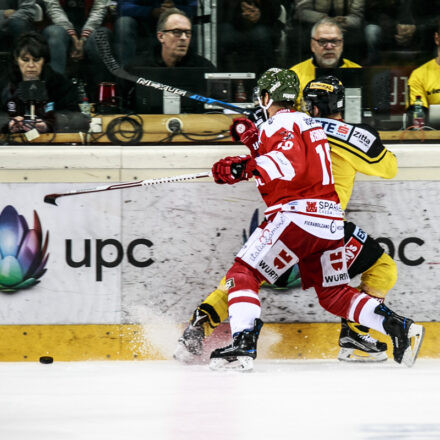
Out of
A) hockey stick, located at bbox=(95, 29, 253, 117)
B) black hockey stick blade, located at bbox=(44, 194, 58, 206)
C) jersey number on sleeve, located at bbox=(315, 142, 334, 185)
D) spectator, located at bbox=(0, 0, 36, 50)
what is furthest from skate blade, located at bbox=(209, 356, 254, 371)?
spectator, located at bbox=(0, 0, 36, 50)

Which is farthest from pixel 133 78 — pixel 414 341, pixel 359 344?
pixel 414 341

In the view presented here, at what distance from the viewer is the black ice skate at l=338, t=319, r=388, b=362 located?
5.06 meters

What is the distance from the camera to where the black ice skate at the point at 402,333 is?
15.4 feet

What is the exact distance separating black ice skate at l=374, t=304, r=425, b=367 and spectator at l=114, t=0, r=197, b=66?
1.70m

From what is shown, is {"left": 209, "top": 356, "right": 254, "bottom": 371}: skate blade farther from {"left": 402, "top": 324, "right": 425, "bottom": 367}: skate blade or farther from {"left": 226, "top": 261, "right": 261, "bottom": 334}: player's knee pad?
{"left": 402, "top": 324, "right": 425, "bottom": 367}: skate blade

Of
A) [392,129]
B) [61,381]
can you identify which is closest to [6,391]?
[61,381]

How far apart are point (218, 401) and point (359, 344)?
4.49 feet

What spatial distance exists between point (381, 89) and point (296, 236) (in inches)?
38.7

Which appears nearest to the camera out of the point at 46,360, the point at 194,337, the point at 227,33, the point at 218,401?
the point at 218,401

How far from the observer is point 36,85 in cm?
514

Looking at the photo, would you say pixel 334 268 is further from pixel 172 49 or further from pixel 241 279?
pixel 172 49

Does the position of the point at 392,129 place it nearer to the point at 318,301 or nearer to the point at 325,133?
the point at 325,133

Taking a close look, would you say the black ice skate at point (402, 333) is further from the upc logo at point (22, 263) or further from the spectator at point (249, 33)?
the upc logo at point (22, 263)

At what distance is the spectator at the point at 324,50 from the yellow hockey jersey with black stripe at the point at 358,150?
34 centimetres
